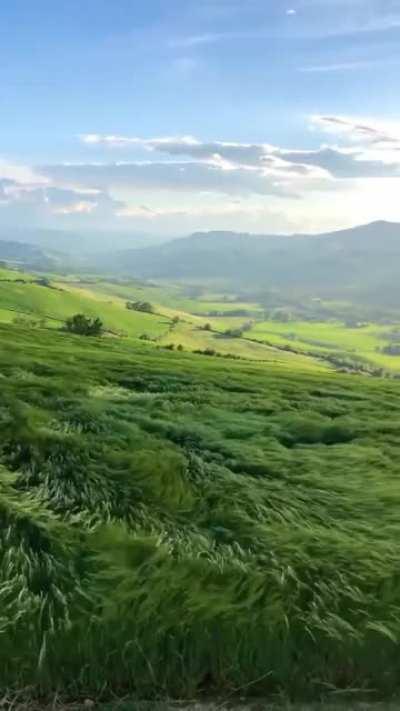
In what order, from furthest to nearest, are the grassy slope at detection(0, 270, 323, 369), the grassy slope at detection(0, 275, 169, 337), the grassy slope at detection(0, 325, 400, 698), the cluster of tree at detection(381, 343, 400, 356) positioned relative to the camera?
the cluster of tree at detection(381, 343, 400, 356) → the grassy slope at detection(0, 270, 323, 369) → the grassy slope at detection(0, 275, 169, 337) → the grassy slope at detection(0, 325, 400, 698)

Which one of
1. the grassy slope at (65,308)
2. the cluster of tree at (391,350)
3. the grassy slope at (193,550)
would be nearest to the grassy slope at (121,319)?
the grassy slope at (65,308)

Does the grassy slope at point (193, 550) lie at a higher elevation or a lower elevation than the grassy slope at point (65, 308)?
lower

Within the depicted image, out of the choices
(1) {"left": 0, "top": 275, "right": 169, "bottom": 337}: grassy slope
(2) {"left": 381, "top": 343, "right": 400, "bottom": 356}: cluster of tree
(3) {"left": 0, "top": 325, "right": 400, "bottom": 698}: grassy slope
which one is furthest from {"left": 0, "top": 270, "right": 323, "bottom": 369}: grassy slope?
(3) {"left": 0, "top": 325, "right": 400, "bottom": 698}: grassy slope

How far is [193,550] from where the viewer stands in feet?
13.6

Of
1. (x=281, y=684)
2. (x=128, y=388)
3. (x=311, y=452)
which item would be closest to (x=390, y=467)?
(x=311, y=452)

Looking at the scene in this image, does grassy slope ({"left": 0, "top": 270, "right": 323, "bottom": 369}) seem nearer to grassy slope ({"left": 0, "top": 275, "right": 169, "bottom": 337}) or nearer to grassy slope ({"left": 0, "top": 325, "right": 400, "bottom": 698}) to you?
grassy slope ({"left": 0, "top": 275, "right": 169, "bottom": 337})

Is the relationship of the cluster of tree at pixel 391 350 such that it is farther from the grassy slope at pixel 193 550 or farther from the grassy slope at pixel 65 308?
the grassy slope at pixel 193 550

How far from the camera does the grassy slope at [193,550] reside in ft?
11.2

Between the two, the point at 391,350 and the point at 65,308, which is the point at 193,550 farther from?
the point at 391,350

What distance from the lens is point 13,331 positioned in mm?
13406

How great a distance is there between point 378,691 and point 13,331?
37.8ft

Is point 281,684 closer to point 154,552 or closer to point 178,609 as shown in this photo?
point 178,609

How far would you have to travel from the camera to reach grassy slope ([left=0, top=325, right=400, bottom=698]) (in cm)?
342

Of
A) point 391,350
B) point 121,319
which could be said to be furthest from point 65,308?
point 391,350
